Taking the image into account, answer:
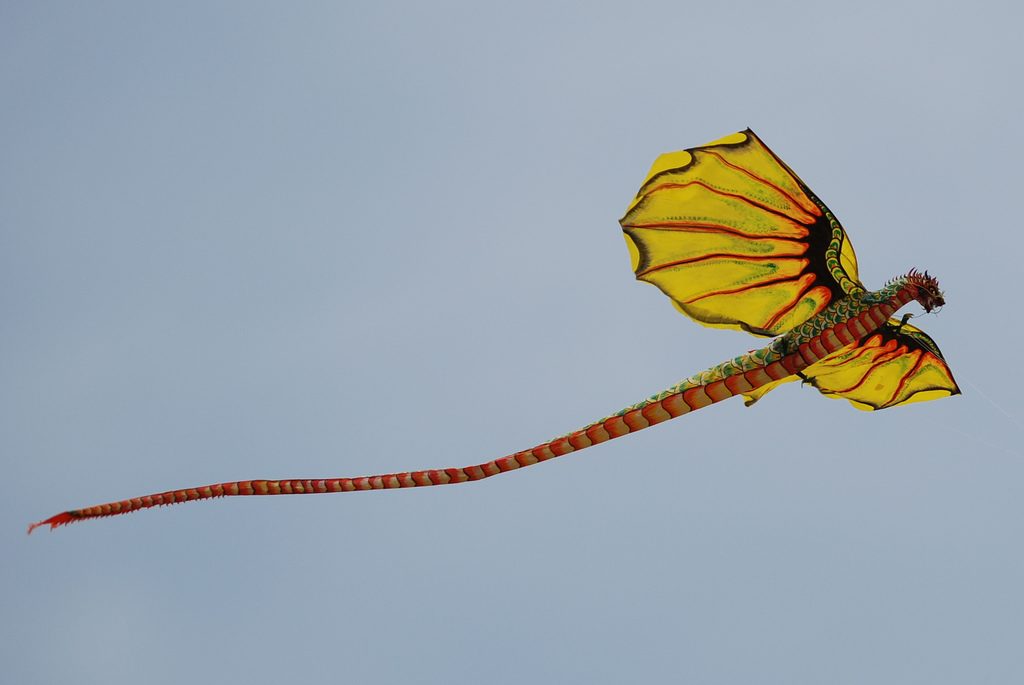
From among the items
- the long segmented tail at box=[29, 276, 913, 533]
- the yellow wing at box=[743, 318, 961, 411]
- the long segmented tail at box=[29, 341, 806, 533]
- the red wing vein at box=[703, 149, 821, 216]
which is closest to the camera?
the red wing vein at box=[703, 149, 821, 216]

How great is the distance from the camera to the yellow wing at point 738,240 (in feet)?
22.3

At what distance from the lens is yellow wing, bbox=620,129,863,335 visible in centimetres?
680

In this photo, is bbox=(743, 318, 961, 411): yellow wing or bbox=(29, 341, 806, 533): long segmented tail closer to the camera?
bbox=(29, 341, 806, 533): long segmented tail

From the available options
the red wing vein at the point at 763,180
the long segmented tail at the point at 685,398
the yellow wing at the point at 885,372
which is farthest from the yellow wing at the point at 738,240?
the yellow wing at the point at 885,372

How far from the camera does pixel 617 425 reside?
7.58 meters

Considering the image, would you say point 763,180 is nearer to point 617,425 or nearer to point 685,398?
point 685,398

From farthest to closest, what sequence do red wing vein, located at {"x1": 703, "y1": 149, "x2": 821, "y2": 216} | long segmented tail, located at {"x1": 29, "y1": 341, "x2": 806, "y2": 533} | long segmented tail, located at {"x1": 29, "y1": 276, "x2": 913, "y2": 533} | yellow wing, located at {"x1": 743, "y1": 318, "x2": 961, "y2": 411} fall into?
yellow wing, located at {"x1": 743, "y1": 318, "x2": 961, "y2": 411} < long segmented tail, located at {"x1": 29, "y1": 341, "x2": 806, "y2": 533} < long segmented tail, located at {"x1": 29, "y1": 276, "x2": 913, "y2": 533} < red wing vein, located at {"x1": 703, "y1": 149, "x2": 821, "y2": 216}

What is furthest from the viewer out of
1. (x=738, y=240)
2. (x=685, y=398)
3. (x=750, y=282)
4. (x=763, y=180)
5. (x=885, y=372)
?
(x=885, y=372)

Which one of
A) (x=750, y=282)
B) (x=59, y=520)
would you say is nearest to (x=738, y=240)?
(x=750, y=282)

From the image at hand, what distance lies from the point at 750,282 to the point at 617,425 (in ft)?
5.00

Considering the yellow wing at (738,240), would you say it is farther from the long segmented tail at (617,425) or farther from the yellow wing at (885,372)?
the yellow wing at (885,372)

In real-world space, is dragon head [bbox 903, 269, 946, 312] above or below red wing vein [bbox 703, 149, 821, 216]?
below

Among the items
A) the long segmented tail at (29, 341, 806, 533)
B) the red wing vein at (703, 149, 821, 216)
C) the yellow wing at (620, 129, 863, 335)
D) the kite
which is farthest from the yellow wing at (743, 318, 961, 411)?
the red wing vein at (703, 149, 821, 216)

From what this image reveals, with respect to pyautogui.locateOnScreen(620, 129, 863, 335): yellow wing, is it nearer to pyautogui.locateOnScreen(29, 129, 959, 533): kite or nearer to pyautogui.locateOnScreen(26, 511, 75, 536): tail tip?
pyautogui.locateOnScreen(29, 129, 959, 533): kite
